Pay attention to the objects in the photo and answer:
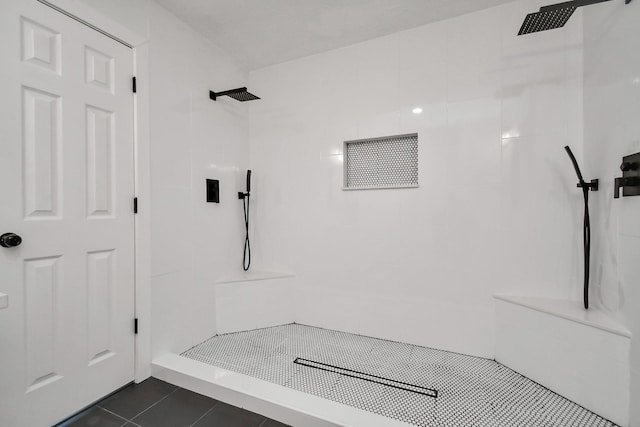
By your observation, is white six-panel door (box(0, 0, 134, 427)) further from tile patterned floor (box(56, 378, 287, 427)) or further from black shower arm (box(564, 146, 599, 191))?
black shower arm (box(564, 146, 599, 191))

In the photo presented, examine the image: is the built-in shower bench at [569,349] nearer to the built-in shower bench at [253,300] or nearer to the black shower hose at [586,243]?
the black shower hose at [586,243]

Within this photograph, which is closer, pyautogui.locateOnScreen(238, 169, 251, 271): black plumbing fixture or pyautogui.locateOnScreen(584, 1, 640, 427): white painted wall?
pyautogui.locateOnScreen(584, 1, 640, 427): white painted wall

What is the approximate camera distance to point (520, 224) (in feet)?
6.24

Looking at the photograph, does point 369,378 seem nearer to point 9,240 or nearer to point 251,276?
point 251,276

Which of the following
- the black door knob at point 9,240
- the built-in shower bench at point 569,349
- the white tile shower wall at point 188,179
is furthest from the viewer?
the white tile shower wall at point 188,179

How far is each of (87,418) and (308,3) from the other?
2767 millimetres

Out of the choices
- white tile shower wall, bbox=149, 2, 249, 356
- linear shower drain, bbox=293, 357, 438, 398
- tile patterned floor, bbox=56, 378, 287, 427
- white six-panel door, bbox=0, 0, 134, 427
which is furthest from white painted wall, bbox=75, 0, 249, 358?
linear shower drain, bbox=293, 357, 438, 398

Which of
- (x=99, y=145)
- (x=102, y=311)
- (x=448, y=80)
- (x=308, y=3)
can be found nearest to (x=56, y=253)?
(x=102, y=311)

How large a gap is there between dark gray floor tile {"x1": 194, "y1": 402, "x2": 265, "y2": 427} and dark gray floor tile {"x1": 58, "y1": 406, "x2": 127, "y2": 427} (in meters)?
0.42

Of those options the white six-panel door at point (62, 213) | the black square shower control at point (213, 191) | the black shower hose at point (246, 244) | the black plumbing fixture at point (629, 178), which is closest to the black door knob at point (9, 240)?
the white six-panel door at point (62, 213)

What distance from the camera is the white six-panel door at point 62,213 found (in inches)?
50.4

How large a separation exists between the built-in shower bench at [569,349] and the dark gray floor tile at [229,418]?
160 cm

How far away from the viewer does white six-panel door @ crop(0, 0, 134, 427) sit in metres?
1.28

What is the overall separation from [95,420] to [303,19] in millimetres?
2762
